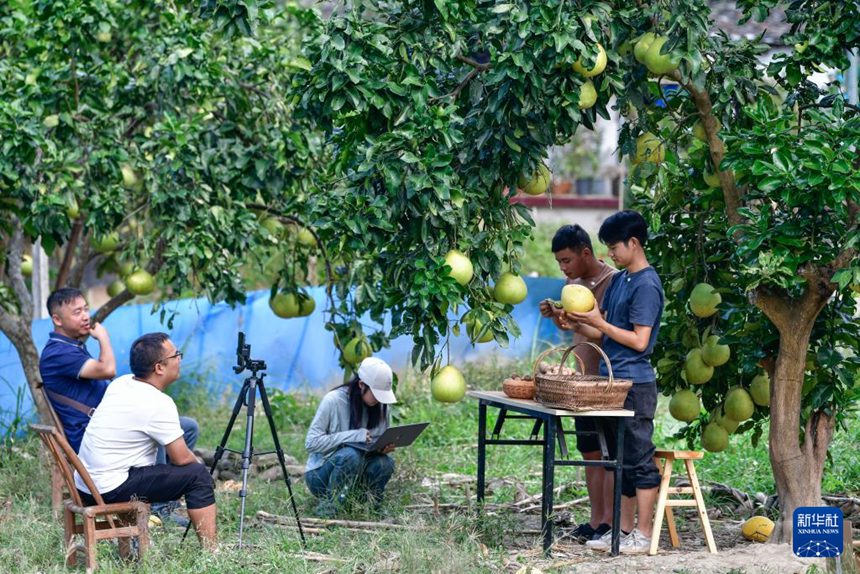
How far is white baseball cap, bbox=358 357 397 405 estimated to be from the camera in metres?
6.59

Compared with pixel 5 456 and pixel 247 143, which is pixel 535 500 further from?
pixel 5 456

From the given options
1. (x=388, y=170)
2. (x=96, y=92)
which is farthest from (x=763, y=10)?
(x=96, y=92)

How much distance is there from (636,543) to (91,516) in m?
2.61

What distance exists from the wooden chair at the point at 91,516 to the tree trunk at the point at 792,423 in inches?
122

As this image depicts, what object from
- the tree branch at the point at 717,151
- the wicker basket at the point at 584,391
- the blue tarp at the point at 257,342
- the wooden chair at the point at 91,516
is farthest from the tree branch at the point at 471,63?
the blue tarp at the point at 257,342

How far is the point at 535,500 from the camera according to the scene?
23.5 ft

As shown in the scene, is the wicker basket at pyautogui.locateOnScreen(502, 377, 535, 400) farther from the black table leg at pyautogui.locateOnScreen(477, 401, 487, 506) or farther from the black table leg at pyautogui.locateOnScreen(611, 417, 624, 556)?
the black table leg at pyautogui.locateOnScreen(611, 417, 624, 556)

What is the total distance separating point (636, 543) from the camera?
586 centimetres

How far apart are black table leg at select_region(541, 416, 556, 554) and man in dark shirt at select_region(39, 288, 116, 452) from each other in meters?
2.52

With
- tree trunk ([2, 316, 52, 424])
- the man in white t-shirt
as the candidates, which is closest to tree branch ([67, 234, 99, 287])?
tree trunk ([2, 316, 52, 424])

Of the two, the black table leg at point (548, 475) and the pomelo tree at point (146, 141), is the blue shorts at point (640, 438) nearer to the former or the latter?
the black table leg at point (548, 475)

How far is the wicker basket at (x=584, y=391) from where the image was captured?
544 cm

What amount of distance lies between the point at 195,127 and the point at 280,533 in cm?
252

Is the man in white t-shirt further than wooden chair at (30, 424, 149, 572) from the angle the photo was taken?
Yes
